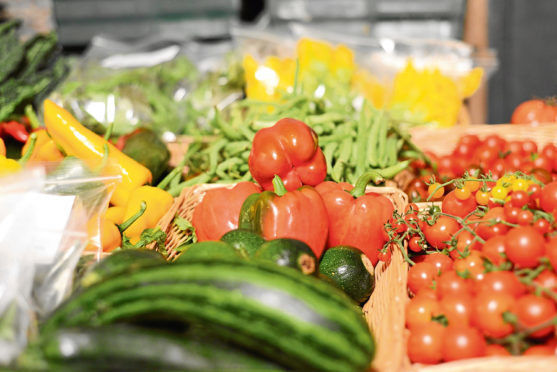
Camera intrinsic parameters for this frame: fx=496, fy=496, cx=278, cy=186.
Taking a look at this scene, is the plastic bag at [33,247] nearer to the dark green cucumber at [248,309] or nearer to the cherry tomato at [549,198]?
the dark green cucumber at [248,309]

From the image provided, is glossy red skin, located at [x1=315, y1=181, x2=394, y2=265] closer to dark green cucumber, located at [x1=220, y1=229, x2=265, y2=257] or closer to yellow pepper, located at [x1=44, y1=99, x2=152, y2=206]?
dark green cucumber, located at [x1=220, y1=229, x2=265, y2=257]

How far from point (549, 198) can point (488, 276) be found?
311 millimetres

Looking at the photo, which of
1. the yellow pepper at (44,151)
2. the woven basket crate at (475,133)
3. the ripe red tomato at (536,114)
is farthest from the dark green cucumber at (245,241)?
the ripe red tomato at (536,114)

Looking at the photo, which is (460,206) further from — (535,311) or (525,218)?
(535,311)

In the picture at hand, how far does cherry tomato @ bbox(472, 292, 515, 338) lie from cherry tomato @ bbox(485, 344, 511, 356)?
0.09ft

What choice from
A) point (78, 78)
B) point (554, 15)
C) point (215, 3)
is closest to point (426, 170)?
point (78, 78)

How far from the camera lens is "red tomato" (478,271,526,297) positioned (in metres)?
1.13

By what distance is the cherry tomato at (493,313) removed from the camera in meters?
1.09

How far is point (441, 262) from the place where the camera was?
4.66 ft

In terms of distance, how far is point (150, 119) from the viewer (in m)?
3.12

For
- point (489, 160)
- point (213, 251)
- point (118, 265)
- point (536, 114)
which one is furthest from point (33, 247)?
point (536, 114)

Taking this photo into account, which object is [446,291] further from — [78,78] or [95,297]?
[78,78]

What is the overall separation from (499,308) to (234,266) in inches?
23.2

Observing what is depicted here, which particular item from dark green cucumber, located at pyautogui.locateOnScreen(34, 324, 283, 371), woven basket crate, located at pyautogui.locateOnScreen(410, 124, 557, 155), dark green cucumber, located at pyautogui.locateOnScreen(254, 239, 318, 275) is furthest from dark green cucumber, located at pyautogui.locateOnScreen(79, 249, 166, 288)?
woven basket crate, located at pyautogui.locateOnScreen(410, 124, 557, 155)
